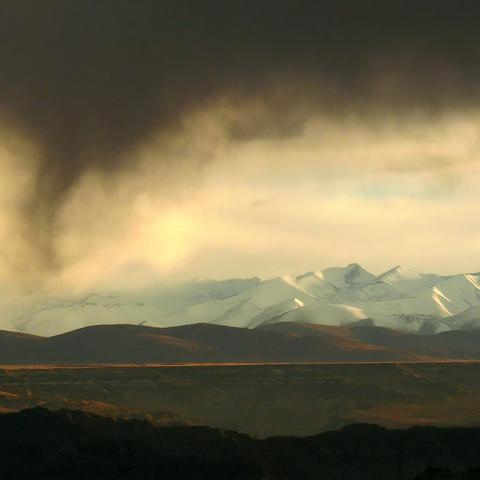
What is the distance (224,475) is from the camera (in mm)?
183625

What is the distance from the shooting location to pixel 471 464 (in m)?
198

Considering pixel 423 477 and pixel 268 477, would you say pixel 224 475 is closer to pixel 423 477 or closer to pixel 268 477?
pixel 268 477

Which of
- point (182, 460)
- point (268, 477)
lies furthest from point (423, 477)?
point (182, 460)

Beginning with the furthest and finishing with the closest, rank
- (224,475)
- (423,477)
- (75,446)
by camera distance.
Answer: (75,446), (224,475), (423,477)

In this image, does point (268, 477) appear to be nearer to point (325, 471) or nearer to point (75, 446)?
point (325, 471)

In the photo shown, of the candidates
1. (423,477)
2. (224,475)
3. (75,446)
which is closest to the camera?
(423,477)

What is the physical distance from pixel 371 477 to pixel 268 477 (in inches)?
795

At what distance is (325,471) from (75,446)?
123ft

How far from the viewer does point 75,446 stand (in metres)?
196

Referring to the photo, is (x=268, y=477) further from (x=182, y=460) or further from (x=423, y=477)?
(x=423, y=477)

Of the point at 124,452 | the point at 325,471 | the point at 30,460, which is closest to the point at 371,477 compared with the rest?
the point at 325,471

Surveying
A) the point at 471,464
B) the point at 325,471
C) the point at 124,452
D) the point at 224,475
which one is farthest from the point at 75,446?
the point at 471,464

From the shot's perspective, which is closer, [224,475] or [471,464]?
[224,475]

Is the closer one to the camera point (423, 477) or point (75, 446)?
point (423, 477)
